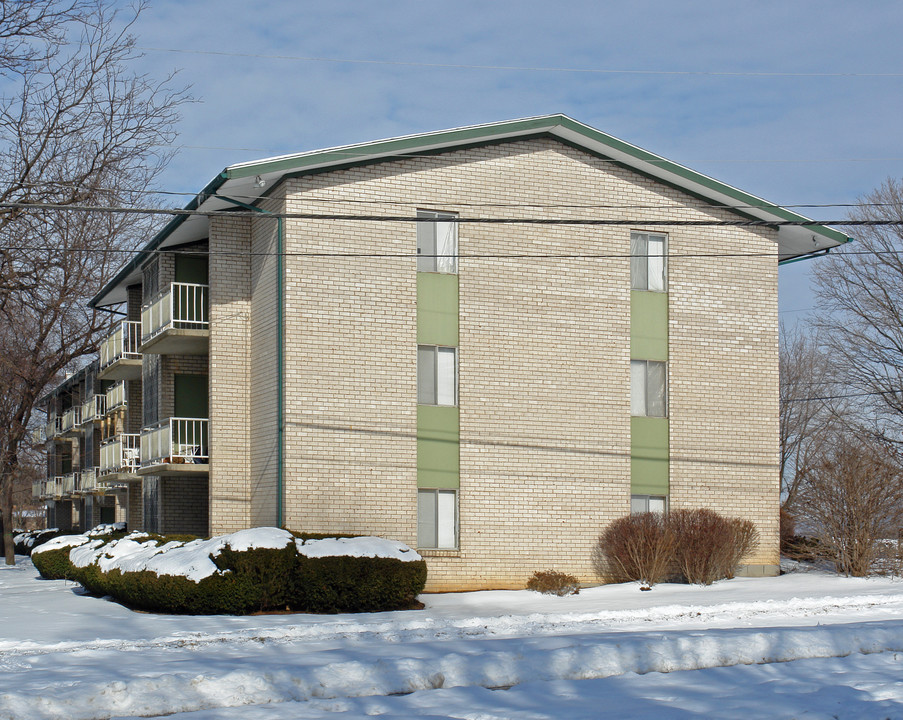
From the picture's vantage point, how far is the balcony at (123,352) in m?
30.3

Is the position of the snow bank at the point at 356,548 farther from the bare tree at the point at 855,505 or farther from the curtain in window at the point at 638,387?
the bare tree at the point at 855,505

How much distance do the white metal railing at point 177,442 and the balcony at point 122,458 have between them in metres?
3.55

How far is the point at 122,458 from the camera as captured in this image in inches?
1179

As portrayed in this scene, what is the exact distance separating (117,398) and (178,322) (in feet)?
43.8

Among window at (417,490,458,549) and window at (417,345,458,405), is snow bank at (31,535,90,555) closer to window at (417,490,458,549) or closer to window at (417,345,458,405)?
window at (417,490,458,549)

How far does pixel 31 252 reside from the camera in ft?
64.4

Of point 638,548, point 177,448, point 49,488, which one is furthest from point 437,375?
point 49,488

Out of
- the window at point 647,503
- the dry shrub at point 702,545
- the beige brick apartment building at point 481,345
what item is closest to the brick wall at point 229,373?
the beige brick apartment building at point 481,345

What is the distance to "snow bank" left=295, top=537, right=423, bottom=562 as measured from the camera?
18.5 meters

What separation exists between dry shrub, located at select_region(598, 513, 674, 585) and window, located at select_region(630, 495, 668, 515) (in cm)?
48

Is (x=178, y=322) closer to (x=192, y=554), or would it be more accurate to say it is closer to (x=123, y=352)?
(x=123, y=352)

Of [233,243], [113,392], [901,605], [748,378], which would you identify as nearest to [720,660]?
[901,605]

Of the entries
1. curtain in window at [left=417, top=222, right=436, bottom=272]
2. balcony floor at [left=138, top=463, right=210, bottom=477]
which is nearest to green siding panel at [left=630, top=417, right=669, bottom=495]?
curtain in window at [left=417, top=222, right=436, bottom=272]

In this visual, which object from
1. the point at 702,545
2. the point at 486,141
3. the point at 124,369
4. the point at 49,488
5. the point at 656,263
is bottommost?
the point at 49,488
